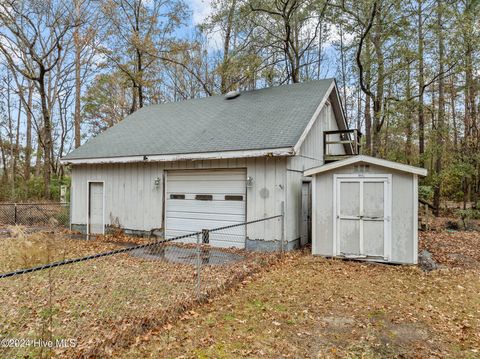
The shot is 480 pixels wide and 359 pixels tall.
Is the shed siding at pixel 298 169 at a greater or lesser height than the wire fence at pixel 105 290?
greater

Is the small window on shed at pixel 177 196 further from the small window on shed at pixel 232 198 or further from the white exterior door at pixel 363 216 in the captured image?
the white exterior door at pixel 363 216

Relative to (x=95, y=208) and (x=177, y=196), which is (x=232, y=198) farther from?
(x=95, y=208)

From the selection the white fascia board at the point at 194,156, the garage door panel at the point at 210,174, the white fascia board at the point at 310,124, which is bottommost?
the garage door panel at the point at 210,174

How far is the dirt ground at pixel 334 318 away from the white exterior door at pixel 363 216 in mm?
662

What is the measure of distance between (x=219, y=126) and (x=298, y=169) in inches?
121

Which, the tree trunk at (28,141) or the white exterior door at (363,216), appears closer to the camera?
the white exterior door at (363,216)

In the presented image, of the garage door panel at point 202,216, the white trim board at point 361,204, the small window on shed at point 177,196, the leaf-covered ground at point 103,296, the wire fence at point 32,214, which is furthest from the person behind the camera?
the wire fence at point 32,214

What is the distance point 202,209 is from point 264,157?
259 cm

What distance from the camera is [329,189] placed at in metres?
7.61

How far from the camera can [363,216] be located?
723 cm

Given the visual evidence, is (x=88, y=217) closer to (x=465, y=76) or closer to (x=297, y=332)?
(x=297, y=332)

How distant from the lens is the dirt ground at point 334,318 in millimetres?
3516

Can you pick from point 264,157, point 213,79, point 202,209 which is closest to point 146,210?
point 202,209

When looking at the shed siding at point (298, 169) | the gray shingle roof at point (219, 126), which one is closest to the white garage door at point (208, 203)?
the gray shingle roof at point (219, 126)
